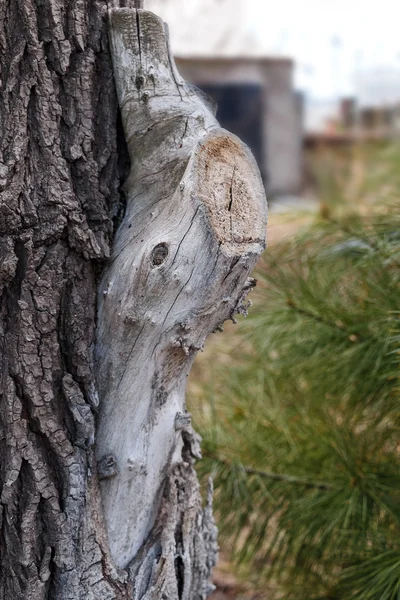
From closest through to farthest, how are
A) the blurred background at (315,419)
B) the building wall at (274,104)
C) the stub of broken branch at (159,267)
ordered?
the stub of broken branch at (159,267) → the blurred background at (315,419) → the building wall at (274,104)

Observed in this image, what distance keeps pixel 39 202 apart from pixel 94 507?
39 cm

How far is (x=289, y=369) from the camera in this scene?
4.97 feet

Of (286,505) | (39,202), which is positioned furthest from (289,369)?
A: (39,202)

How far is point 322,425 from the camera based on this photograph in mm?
1473

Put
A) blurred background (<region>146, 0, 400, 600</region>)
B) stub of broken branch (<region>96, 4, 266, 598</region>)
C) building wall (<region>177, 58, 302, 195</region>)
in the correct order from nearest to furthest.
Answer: stub of broken branch (<region>96, 4, 266, 598</region>) < blurred background (<region>146, 0, 400, 600</region>) < building wall (<region>177, 58, 302, 195</region>)

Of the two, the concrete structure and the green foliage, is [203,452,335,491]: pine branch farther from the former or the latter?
the concrete structure

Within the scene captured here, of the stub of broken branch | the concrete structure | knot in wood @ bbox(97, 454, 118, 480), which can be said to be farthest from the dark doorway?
knot in wood @ bbox(97, 454, 118, 480)

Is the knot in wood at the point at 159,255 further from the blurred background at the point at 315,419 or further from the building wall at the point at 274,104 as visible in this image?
the building wall at the point at 274,104

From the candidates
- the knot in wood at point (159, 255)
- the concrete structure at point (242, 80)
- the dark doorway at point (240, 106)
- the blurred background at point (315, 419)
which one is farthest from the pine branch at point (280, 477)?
the dark doorway at point (240, 106)

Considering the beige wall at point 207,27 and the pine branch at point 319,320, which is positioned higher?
the beige wall at point 207,27

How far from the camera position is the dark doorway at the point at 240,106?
417 centimetres

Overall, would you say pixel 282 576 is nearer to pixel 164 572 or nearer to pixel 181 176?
pixel 164 572

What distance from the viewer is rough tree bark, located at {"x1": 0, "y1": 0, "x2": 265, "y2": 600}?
81cm

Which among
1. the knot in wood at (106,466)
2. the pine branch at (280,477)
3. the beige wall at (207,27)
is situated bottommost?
the pine branch at (280,477)
